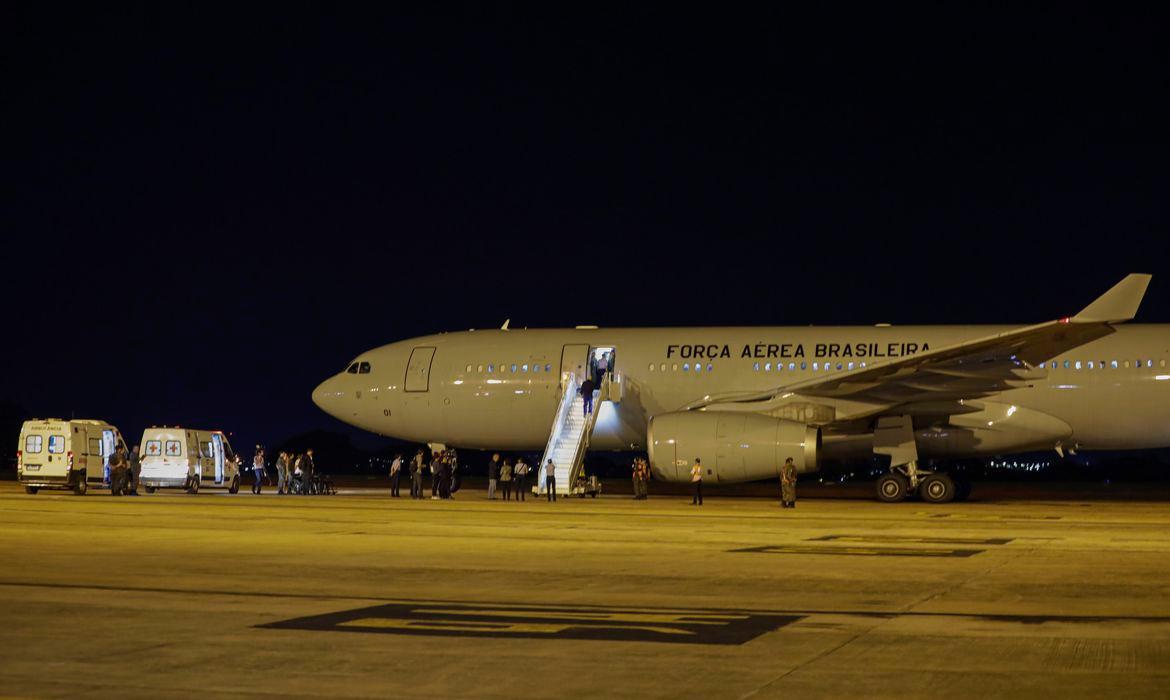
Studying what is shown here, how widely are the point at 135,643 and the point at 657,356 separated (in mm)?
21295

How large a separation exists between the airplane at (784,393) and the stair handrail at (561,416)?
3cm

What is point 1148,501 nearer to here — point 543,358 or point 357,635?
point 543,358

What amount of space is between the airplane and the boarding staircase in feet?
0.14

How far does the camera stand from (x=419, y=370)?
3064 cm

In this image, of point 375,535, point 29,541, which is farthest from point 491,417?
point 29,541

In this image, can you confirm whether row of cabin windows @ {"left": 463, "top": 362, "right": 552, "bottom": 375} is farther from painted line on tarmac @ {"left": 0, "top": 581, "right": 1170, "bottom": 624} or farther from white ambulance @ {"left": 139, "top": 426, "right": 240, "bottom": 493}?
painted line on tarmac @ {"left": 0, "top": 581, "right": 1170, "bottom": 624}

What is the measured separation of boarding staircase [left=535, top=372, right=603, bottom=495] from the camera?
2819cm

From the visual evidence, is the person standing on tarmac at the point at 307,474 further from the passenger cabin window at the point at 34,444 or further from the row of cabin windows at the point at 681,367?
the row of cabin windows at the point at 681,367

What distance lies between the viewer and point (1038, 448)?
26.8 m

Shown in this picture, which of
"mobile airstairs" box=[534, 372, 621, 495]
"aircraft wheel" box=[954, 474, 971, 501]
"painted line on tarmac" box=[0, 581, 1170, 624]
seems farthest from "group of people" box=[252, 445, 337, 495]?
"painted line on tarmac" box=[0, 581, 1170, 624]

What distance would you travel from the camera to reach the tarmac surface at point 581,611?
6.81 meters

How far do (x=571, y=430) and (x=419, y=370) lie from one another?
4140 millimetres

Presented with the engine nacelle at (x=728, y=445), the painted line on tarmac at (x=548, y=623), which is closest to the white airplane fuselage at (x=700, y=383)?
the engine nacelle at (x=728, y=445)

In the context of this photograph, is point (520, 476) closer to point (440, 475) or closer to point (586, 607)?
point (440, 475)
